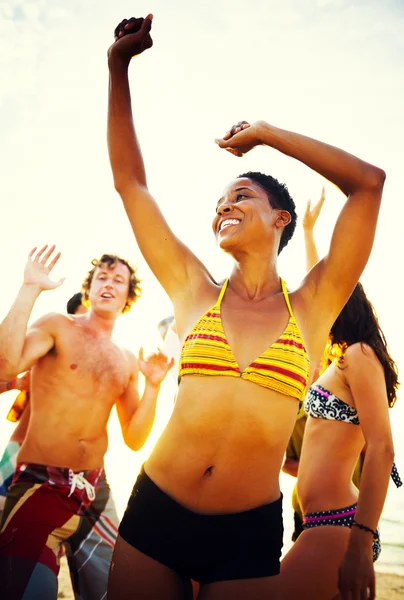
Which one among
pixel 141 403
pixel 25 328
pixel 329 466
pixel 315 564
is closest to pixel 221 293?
pixel 329 466

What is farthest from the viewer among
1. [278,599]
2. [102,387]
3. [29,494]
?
[102,387]

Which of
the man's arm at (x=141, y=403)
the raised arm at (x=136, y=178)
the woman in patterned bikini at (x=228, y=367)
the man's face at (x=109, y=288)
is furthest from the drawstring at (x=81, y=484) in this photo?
the raised arm at (x=136, y=178)

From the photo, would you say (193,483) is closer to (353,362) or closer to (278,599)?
(278,599)

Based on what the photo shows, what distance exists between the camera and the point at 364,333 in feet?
10.2

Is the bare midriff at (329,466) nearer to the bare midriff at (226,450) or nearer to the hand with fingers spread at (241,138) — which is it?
the bare midriff at (226,450)

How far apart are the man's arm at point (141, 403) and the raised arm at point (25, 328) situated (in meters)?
1.01

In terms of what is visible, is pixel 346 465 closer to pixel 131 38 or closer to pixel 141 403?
pixel 141 403

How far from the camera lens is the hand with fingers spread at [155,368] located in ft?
15.4

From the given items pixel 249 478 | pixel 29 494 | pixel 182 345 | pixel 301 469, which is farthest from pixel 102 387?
pixel 249 478

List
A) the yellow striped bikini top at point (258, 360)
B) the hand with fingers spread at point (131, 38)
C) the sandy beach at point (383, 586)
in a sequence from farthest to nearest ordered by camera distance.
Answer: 1. the sandy beach at point (383, 586)
2. the hand with fingers spread at point (131, 38)
3. the yellow striped bikini top at point (258, 360)

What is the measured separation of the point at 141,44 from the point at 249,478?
2.38 meters

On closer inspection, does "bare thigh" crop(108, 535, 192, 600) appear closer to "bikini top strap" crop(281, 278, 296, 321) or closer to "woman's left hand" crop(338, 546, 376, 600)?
"woman's left hand" crop(338, 546, 376, 600)

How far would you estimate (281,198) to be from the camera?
2820 millimetres

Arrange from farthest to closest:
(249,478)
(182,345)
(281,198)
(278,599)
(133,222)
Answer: (281,198)
(133,222)
(182,345)
(249,478)
(278,599)
